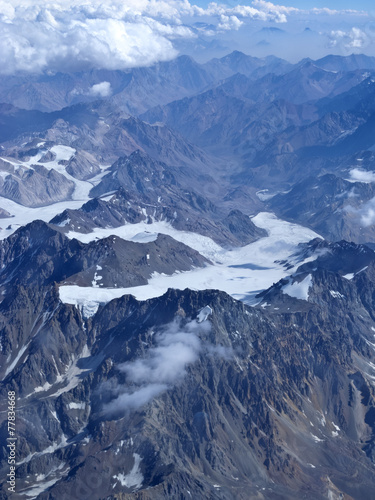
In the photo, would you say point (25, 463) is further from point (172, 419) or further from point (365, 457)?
point (365, 457)

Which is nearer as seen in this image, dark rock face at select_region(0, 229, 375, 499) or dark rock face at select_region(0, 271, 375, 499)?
dark rock face at select_region(0, 229, 375, 499)

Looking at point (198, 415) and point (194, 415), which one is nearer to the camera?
point (198, 415)

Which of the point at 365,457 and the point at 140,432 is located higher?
the point at 140,432

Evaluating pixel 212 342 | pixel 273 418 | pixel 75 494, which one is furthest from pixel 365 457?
pixel 75 494

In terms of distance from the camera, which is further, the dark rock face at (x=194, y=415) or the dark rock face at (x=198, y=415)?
the dark rock face at (x=198, y=415)

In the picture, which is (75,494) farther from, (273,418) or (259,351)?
(259,351)

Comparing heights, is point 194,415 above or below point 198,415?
below

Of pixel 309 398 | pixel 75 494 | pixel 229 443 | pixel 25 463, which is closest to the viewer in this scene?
pixel 75 494

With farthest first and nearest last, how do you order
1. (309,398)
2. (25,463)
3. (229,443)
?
1. (309,398)
2. (229,443)
3. (25,463)

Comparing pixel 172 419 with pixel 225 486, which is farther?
pixel 172 419
